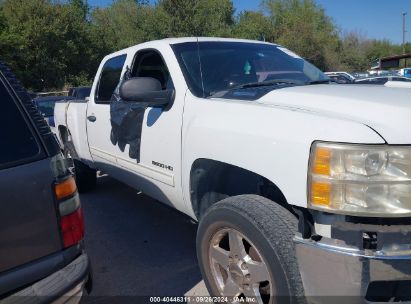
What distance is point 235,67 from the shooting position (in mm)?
3641


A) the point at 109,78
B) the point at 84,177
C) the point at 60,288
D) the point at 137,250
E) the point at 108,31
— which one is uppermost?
the point at 108,31

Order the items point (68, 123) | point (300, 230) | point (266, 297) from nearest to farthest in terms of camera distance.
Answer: point (300, 230) < point (266, 297) < point (68, 123)

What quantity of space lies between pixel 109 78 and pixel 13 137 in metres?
2.80

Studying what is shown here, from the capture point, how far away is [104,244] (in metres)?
4.37

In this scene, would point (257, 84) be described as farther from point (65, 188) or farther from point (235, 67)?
point (65, 188)

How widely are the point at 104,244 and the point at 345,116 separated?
295cm

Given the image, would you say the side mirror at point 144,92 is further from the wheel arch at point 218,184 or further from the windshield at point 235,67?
the wheel arch at point 218,184

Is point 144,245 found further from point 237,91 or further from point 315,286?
point 315,286

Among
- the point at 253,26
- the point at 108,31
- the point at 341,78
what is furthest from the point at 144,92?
the point at 253,26

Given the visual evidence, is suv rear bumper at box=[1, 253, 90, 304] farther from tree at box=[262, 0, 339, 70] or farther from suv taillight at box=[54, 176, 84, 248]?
tree at box=[262, 0, 339, 70]

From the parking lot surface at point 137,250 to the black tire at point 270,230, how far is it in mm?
1039

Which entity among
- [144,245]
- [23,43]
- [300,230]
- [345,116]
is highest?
[23,43]

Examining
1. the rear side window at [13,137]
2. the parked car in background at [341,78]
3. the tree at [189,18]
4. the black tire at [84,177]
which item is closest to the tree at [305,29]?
the tree at [189,18]

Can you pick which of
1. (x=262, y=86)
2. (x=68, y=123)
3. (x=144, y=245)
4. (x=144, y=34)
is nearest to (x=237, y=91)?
(x=262, y=86)
